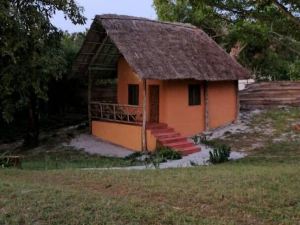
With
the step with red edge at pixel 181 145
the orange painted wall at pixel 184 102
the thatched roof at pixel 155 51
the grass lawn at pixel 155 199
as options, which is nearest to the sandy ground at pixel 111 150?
the step with red edge at pixel 181 145

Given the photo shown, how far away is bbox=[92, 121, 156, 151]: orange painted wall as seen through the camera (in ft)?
63.6

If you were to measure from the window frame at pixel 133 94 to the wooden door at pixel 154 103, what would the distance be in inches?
39.1

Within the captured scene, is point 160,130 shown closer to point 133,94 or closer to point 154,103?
point 154,103

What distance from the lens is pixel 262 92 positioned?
91.4ft

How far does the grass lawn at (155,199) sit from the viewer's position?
653 cm

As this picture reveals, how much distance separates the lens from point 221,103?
23.9 m

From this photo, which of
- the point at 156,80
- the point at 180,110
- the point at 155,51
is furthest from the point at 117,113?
the point at 155,51

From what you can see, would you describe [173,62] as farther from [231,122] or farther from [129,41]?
[231,122]

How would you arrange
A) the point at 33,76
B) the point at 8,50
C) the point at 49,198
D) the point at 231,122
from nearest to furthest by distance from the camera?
the point at 49,198, the point at 8,50, the point at 33,76, the point at 231,122

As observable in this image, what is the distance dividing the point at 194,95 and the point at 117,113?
372 cm

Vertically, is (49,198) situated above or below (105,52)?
below

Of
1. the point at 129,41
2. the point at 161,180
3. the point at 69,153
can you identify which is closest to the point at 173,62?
the point at 129,41

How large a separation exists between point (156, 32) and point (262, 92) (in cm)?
886

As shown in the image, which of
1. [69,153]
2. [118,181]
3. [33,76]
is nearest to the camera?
[118,181]
